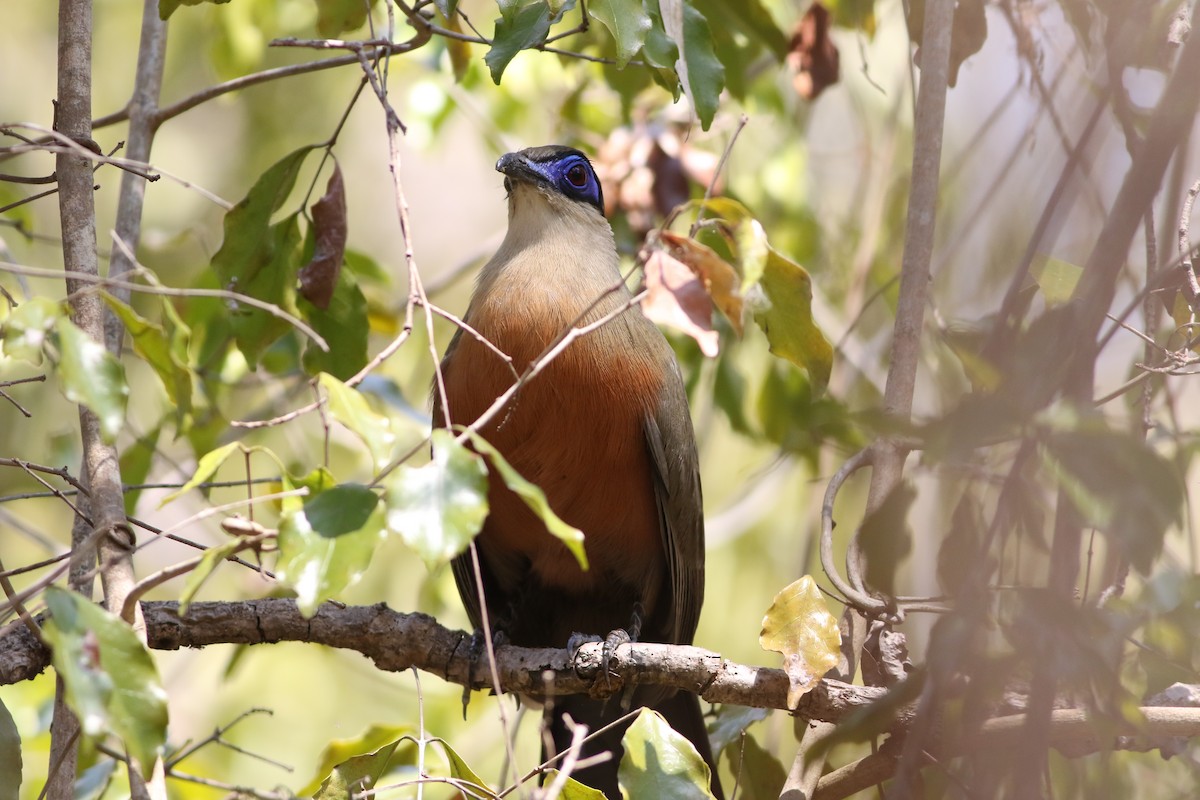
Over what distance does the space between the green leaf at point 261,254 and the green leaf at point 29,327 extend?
5.01 feet

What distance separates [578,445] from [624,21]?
1.50m

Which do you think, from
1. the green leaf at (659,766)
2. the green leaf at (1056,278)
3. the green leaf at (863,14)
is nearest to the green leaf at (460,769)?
the green leaf at (659,766)

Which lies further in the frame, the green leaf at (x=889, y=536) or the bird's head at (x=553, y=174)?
the bird's head at (x=553, y=174)

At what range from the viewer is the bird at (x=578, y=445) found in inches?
146

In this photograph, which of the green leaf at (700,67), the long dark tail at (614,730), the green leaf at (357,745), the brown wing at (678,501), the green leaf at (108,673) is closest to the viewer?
the green leaf at (108,673)

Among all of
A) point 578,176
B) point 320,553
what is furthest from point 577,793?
point 578,176

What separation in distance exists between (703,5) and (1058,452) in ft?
8.20

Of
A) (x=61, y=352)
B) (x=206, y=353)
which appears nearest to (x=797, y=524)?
(x=206, y=353)

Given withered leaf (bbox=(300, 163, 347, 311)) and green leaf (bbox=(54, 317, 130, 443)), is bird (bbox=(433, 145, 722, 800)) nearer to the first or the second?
withered leaf (bbox=(300, 163, 347, 311))

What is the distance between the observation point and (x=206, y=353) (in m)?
4.08

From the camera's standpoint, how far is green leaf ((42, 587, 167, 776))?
1.70m

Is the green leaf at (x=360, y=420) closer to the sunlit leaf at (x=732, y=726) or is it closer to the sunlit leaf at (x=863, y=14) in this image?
the sunlit leaf at (x=732, y=726)

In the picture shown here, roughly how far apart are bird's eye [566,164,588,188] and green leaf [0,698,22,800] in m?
2.73

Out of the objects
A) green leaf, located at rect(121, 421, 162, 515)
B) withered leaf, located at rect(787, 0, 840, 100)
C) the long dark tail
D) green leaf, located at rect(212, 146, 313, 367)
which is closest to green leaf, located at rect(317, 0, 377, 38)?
green leaf, located at rect(212, 146, 313, 367)
